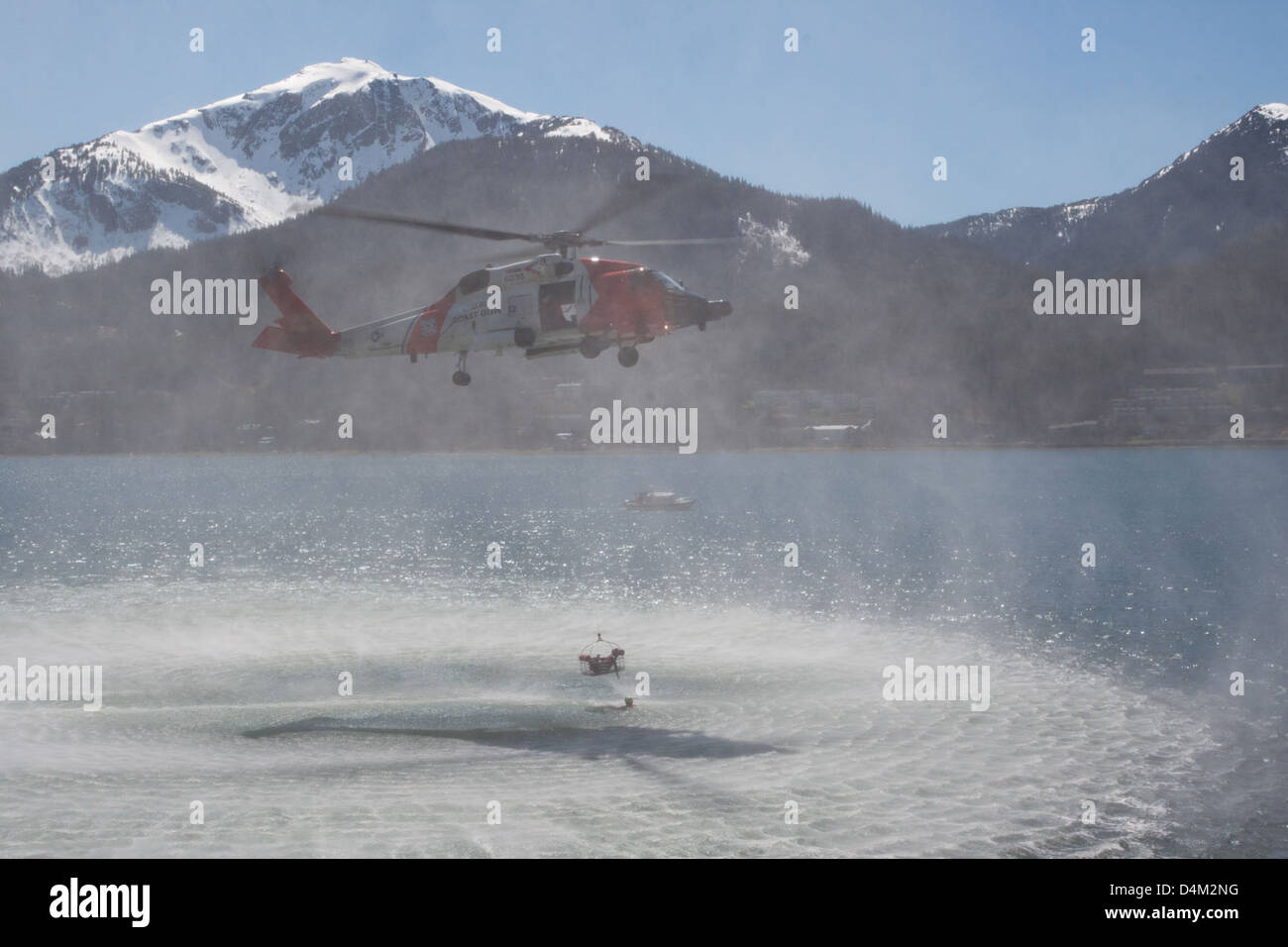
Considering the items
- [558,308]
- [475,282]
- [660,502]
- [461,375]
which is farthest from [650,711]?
[660,502]

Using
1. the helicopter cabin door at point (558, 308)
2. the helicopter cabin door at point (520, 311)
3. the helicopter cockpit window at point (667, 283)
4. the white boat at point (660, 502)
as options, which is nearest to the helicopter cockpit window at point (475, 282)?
the helicopter cabin door at point (520, 311)

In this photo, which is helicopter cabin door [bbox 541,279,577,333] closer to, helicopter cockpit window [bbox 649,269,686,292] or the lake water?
helicopter cockpit window [bbox 649,269,686,292]

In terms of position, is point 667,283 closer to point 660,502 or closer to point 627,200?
point 627,200

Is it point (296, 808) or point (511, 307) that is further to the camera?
point (296, 808)

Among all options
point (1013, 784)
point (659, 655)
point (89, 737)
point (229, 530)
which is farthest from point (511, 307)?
point (229, 530)

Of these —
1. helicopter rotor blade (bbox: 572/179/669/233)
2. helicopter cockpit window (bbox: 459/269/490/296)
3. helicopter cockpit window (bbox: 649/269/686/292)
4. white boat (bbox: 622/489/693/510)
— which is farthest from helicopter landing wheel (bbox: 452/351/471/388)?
white boat (bbox: 622/489/693/510)
